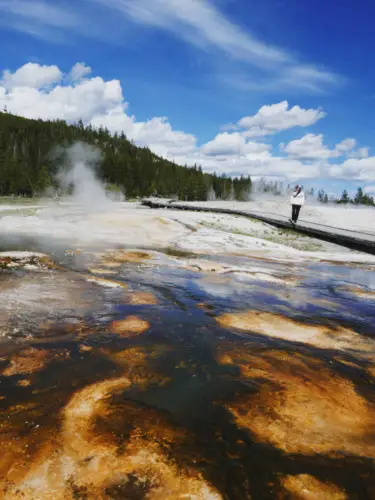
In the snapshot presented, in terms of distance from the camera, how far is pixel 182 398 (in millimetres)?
2844

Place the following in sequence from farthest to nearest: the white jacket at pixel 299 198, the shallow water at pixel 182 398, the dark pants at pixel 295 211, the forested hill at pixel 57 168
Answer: the forested hill at pixel 57 168, the dark pants at pixel 295 211, the white jacket at pixel 299 198, the shallow water at pixel 182 398

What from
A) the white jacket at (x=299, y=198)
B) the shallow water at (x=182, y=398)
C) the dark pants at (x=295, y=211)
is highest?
the white jacket at (x=299, y=198)

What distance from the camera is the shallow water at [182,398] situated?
2053 mm

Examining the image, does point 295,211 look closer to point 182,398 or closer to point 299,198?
point 299,198

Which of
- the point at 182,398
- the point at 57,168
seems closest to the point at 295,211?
the point at 182,398

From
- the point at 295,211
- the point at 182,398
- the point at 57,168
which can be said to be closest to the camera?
the point at 182,398

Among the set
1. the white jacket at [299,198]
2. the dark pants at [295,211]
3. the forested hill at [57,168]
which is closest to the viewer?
the white jacket at [299,198]

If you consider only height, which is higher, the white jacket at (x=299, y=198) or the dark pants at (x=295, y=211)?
the white jacket at (x=299, y=198)

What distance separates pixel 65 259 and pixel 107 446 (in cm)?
651

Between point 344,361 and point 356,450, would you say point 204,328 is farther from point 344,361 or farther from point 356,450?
point 356,450

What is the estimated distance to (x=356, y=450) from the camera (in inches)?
92.5

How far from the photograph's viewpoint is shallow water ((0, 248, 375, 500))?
205 cm

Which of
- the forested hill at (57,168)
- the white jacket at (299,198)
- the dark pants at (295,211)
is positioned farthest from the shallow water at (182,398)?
the forested hill at (57,168)

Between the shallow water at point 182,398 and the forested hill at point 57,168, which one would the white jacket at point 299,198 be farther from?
the forested hill at point 57,168
